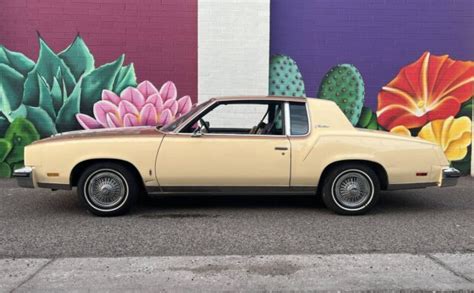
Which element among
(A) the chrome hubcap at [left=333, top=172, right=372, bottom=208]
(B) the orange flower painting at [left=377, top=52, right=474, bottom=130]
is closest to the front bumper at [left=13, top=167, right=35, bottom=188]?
(A) the chrome hubcap at [left=333, top=172, right=372, bottom=208]

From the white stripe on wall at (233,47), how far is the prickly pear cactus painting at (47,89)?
145cm

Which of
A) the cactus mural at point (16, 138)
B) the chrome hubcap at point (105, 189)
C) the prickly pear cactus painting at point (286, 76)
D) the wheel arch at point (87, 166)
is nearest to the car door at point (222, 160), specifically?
the wheel arch at point (87, 166)

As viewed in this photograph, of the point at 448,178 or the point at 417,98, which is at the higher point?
the point at 417,98

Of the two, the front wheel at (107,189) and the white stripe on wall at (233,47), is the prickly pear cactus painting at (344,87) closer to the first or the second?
the white stripe on wall at (233,47)

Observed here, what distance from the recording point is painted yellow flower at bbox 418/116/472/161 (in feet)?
32.7

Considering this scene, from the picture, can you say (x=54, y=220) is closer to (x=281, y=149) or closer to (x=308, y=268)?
(x=281, y=149)

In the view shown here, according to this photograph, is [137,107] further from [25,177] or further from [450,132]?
[450,132]

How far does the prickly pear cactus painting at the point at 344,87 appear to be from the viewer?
9727mm

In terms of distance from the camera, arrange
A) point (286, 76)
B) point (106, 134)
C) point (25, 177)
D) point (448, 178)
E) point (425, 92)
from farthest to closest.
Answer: point (425, 92), point (286, 76), point (448, 178), point (106, 134), point (25, 177)

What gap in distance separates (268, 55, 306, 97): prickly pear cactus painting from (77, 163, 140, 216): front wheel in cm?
424

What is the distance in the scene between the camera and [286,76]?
31.9ft

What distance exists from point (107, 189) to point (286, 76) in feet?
15.3

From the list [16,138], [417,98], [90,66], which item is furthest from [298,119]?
[16,138]

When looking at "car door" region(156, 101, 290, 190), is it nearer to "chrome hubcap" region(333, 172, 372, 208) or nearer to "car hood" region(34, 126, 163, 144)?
"car hood" region(34, 126, 163, 144)
